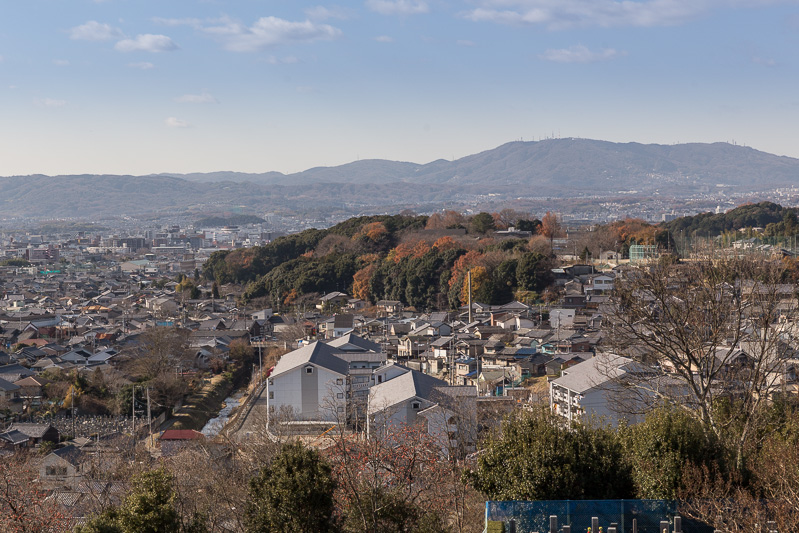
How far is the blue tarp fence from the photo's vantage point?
4.80 m

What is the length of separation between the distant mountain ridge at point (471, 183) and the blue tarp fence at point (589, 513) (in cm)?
9859

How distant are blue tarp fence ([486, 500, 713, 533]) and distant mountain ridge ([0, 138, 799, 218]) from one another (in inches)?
3882

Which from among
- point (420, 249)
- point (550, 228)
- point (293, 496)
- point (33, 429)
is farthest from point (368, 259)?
point (293, 496)

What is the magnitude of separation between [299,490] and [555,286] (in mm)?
17018

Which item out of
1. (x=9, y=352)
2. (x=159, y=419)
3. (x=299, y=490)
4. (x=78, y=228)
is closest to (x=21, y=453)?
(x=159, y=419)

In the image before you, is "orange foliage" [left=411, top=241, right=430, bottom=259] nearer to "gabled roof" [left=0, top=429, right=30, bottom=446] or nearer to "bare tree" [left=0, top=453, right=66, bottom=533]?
"gabled roof" [left=0, top=429, right=30, bottom=446]

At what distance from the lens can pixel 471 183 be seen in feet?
463

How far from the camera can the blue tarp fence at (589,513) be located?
4805 mm

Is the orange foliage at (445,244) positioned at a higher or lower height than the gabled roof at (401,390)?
higher

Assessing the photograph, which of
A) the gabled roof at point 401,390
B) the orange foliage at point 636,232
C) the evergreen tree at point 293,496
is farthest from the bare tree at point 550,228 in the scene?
the evergreen tree at point 293,496

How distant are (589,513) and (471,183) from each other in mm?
137782

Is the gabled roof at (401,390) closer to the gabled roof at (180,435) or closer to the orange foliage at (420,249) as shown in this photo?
the gabled roof at (180,435)

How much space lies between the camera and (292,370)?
11641 millimetres

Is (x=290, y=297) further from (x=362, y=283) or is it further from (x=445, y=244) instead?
(x=445, y=244)
